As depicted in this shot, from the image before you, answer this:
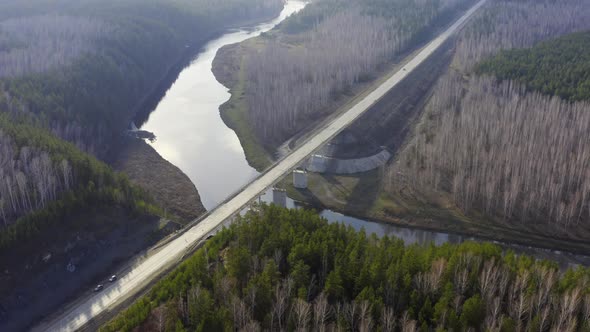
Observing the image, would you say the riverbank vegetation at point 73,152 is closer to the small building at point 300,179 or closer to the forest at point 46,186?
the forest at point 46,186

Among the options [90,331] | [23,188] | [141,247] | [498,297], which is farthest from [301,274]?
[23,188]

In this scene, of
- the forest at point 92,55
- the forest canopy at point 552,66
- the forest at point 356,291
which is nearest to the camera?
the forest at point 356,291

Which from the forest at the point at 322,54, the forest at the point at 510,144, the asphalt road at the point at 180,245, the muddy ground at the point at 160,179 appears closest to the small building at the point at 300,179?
the asphalt road at the point at 180,245

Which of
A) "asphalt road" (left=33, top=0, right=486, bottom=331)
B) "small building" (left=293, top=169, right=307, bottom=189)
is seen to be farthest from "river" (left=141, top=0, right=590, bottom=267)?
"asphalt road" (left=33, top=0, right=486, bottom=331)

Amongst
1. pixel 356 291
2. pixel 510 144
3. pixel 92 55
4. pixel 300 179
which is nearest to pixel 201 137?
pixel 300 179

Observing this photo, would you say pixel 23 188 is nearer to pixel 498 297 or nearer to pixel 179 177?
pixel 179 177

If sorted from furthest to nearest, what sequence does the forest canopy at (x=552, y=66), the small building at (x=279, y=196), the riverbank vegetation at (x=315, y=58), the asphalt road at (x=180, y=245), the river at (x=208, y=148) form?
the riverbank vegetation at (x=315, y=58), the forest canopy at (x=552, y=66), the small building at (x=279, y=196), the river at (x=208, y=148), the asphalt road at (x=180, y=245)
